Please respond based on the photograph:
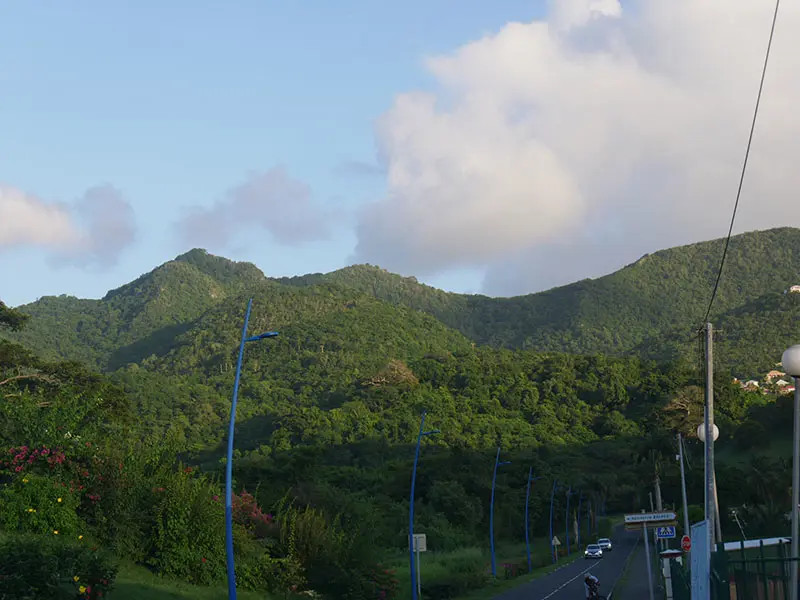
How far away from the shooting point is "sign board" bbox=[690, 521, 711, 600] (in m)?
15.7

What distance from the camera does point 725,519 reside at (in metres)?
75.1

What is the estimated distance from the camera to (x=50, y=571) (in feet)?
64.0

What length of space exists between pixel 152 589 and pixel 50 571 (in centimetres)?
794

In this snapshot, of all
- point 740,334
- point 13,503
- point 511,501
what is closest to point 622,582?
point 13,503

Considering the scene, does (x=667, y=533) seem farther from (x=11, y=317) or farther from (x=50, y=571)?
(x=11, y=317)

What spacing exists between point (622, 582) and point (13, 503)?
112 feet

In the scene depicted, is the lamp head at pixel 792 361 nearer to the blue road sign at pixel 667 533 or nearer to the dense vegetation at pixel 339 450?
the dense vegetation at pixel 339 450

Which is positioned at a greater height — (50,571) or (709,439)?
(709,439)

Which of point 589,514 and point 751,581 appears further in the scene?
point 589,514

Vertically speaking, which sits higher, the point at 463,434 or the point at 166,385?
the point at 166,385

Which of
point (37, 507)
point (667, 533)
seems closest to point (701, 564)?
point (667, 533)

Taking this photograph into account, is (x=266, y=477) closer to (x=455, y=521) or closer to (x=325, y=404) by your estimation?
(x=455, y=521)

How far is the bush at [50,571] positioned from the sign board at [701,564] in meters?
12.5

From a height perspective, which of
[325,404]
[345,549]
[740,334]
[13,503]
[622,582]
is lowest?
[622,582]
